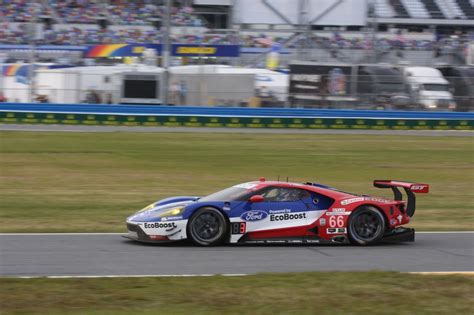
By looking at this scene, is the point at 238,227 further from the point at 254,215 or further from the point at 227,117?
the point at 227,117

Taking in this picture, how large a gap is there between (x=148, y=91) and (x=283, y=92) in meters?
6.40

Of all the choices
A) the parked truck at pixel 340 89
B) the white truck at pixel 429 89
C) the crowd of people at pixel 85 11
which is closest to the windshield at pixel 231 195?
the parked truck at pixel 340 89

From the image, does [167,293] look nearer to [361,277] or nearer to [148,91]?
[361,277]

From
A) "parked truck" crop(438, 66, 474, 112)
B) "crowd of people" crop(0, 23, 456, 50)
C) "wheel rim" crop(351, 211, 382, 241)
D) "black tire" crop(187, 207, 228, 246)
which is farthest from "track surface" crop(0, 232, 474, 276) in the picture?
"crowd of people" crop(0, 23, 456, 50)

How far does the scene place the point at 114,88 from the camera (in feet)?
124

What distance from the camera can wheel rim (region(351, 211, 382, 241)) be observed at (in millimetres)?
11062

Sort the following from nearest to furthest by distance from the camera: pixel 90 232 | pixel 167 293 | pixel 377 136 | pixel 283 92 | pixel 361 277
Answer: pixel 167 293 < pixel 361 277 < pixel 90 232 < pixel 377 136 < pixel 283 92

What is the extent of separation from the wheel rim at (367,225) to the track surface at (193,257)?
235 millimetres

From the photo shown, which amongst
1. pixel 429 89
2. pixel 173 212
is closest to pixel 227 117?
pixel 429 89

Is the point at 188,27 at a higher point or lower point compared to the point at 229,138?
higher

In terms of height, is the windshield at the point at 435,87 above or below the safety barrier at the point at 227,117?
above

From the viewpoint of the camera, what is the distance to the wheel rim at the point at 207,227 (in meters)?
10.5

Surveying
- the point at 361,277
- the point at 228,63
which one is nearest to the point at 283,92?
the point at 228,63

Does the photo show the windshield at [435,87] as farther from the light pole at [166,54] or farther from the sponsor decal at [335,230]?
the sponsor decal at [335,230]
